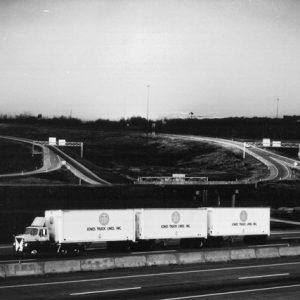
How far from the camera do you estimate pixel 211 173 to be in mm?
156625

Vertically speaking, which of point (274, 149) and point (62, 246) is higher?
point (274, 149)

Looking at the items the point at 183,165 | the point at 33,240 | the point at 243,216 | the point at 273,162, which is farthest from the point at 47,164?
the point at 33,240

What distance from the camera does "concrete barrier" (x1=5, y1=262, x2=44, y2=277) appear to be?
29.7m

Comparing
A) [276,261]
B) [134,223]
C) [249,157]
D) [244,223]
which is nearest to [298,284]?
[276,261]

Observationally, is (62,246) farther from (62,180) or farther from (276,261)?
(62,180)

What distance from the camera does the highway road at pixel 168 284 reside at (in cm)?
2489

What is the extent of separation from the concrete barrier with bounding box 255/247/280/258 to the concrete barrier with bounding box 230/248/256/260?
1.36ft

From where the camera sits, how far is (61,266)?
3108cm

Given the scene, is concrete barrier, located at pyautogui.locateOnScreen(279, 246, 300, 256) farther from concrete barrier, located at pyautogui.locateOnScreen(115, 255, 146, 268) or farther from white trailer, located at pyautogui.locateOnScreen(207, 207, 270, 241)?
concrete barrier, located at pyautogui.locateOnScreen(115, 255, 146, 268)

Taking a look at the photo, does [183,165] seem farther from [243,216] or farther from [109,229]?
[109,229]

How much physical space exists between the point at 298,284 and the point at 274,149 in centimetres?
17341

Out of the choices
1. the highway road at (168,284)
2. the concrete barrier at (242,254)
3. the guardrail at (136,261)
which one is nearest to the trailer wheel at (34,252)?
the guardrail at (136,261)

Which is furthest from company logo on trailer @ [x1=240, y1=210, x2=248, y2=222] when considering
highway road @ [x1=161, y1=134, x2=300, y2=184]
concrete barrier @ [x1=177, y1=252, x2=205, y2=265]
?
highway road @ [x1=161, y1=134, x2=300, y2=184]

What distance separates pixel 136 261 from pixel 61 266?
4.90m
